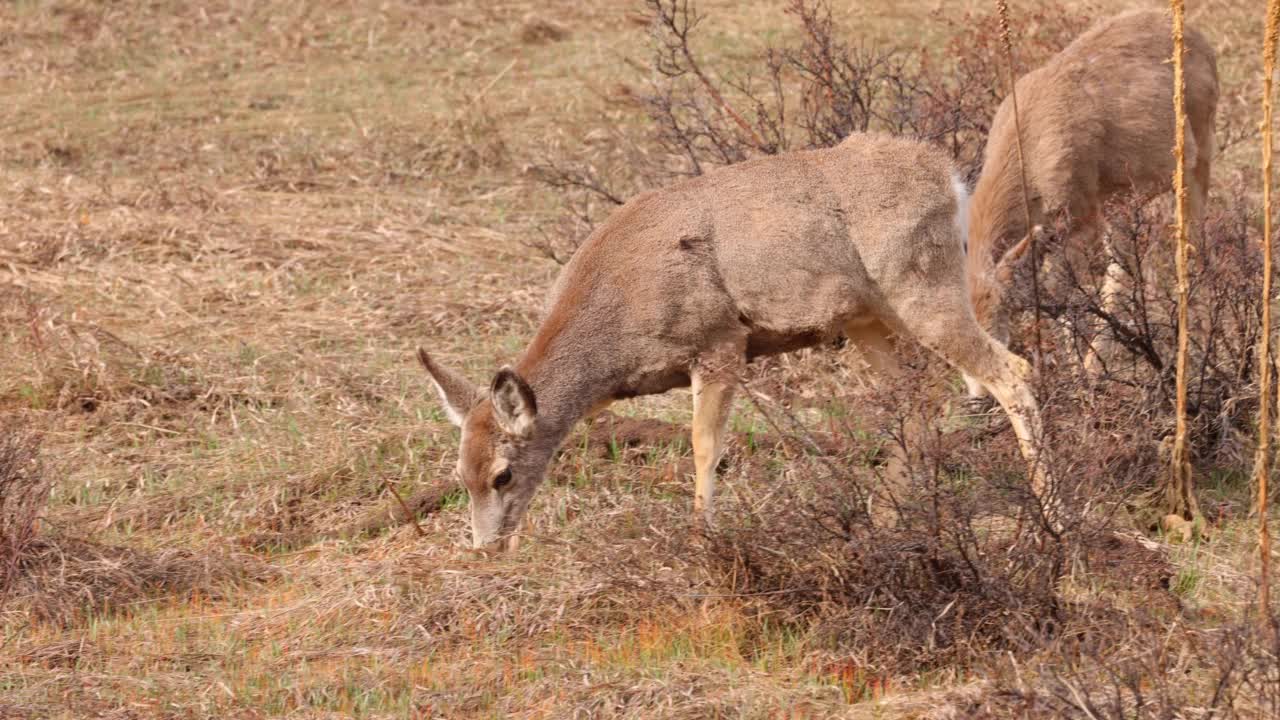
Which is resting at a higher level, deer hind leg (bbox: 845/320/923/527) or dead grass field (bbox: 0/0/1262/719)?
deer hind leg (bbox: 845/320/923/527)

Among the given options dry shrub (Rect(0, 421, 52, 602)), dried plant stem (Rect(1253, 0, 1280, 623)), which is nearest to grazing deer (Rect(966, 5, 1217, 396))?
dried plant stem (Rect(1253, 0, 1280, 623))

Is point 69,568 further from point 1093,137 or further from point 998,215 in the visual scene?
point 1093,137

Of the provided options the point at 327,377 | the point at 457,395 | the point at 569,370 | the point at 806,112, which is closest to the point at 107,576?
the point at 457,395

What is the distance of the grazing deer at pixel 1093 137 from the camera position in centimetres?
1035

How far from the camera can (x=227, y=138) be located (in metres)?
16.2

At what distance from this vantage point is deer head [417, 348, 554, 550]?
8.18 metres

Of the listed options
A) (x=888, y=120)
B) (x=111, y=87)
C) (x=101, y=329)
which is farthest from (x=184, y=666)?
(x=111, y=87)

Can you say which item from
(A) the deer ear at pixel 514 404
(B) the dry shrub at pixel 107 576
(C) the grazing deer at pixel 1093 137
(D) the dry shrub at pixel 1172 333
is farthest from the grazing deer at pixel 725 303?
(C) the grazing deer at pixel 1093 137

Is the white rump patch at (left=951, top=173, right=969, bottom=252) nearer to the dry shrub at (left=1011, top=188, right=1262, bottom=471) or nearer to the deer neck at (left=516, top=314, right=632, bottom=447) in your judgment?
the dry shrub at (left=1011, top=188, right=1262, bottom=471)

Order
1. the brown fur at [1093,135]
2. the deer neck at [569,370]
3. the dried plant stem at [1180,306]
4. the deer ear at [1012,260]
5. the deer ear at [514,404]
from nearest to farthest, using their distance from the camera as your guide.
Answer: the dried plant stem at [1180,306] < the deer ear at [514,404] < the deer neck at [569,370] < the deer ear at [1012,260] < the brown fur at [1093,135]

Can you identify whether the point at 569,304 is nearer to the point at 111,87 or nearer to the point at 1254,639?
the point at 1254,639

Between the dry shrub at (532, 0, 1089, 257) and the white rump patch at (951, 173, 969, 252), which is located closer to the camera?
the white rump patch at (951, 173, 969, 252)

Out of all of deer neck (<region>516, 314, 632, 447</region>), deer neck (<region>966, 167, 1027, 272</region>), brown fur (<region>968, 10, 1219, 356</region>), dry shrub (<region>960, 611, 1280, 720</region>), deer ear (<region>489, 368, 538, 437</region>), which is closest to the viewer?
dry shrub (<region>960, 611, 1280, 720</region>)

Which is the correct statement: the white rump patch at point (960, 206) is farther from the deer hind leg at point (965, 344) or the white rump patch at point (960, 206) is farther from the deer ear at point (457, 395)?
the deer ear at point (457, 395)
